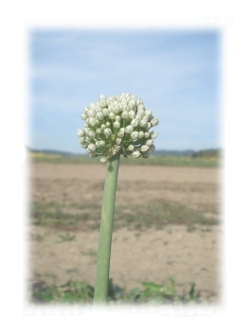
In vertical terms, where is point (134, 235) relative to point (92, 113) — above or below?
below

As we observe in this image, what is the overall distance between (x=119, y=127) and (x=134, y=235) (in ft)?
22.0

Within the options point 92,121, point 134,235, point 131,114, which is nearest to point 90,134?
point 92,121

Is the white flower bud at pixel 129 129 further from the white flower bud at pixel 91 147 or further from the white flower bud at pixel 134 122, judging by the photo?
the white flower bud at pixel 91 147

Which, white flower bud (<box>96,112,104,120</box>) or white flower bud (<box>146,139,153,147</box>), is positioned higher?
white flower bud (<box>96,112,104,120</box>)

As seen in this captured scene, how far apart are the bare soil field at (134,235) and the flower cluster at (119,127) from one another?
3411mm

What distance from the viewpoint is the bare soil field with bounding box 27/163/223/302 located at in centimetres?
580

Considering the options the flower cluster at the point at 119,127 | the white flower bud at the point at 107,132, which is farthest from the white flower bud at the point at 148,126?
the white flower bud at the point at 107,132

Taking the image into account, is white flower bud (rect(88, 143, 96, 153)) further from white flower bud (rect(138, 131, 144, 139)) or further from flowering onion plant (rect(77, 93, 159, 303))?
white flower bud (rect(138, 131, 144, 139))

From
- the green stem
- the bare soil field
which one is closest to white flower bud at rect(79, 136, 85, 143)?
the green stem

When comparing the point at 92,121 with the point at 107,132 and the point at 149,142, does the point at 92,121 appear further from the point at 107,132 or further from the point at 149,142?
the point at 149,142

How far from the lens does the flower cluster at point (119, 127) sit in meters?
1.29

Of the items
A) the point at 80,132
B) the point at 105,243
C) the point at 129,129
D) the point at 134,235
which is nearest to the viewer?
the point at 105,243

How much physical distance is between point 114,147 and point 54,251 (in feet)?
19.1

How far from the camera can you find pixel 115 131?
132cm
